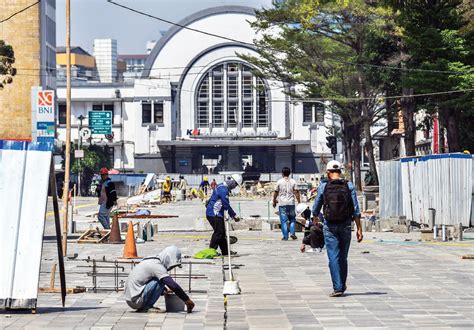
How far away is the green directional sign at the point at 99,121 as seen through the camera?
84875mm

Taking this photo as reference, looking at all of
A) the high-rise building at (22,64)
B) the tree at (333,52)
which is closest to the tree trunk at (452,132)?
the tree at (333,52)

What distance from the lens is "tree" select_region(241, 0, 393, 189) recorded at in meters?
46.3

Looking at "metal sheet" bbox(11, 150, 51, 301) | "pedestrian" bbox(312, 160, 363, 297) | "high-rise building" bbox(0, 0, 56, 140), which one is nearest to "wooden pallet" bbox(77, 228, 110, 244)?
"pedestrian" bbox(312, 160, 363, 297)

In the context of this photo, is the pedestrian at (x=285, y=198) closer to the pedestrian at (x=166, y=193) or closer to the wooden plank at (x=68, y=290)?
the wooden plank at (x=68, y=290)

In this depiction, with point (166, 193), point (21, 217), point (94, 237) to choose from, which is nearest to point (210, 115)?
point (166, 193)

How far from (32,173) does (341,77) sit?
42.2 m

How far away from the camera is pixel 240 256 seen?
21656mm

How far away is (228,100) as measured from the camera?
10569 cm

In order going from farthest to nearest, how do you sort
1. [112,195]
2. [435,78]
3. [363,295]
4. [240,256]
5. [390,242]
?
[435,78], [112,195], [390,242], [240,256], [363,295]

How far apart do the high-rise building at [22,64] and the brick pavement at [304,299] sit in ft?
197

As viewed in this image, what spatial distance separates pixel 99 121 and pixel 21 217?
241 ft

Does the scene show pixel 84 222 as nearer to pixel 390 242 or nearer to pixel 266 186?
pixel 390 242

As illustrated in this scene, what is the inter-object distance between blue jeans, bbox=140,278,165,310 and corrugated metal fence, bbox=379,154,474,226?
1601 centimetres

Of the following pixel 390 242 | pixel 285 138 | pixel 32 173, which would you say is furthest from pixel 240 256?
pixel 285 138
